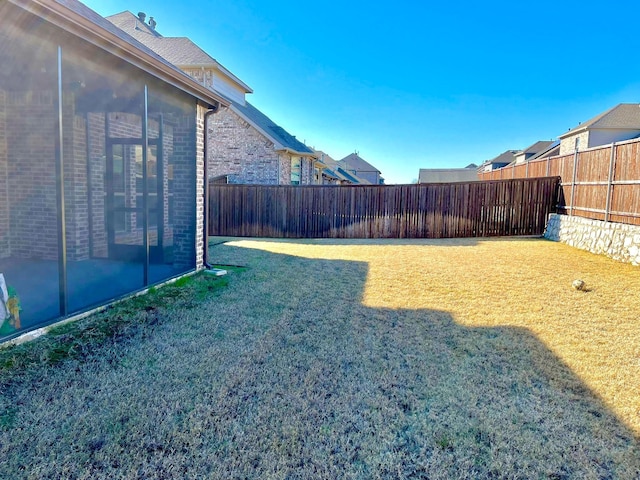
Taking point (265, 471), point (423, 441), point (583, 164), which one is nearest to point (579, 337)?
point (423, 441)

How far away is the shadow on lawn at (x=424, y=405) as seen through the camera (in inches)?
83.2

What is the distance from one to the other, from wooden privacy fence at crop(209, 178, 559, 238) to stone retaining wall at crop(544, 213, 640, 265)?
1.42 m

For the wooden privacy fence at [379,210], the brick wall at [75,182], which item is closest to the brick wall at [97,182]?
the brick wall at [75,182]

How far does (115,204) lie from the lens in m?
7.29

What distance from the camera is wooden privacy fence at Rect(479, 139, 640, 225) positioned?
26.7ft

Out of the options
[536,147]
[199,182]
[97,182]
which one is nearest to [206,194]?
[199,182]

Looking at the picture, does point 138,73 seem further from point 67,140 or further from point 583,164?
point 583,164

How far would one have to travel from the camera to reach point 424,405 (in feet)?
8.76

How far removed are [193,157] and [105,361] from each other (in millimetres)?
3836

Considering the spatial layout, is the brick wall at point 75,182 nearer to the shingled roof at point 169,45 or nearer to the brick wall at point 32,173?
the brick wall at point 32,173

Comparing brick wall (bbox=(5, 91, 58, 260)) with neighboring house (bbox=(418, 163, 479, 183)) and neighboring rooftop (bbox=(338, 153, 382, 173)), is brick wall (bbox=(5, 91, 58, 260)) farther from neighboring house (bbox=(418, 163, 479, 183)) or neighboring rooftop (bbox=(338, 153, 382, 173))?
neighboring rooftop (bbox=(338, 153, 382, 173))

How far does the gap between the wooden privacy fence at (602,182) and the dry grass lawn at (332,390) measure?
387cm

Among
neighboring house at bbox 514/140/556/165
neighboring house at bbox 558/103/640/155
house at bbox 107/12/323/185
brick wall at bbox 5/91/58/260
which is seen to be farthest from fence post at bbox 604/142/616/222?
neighboring house at bbox 514/140/556/165

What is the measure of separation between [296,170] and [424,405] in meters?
15.9
